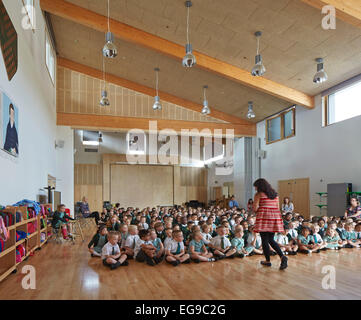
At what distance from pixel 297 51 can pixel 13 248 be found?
7737mm

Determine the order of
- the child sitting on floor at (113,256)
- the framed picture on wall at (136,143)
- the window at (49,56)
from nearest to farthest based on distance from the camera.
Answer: the child sitting on floor at (113,256)
the window at (49,56)
the framed picture on wall at (136,143)

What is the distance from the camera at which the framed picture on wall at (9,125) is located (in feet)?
16.3

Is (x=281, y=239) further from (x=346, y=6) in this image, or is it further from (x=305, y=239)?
(x=346, y=6)

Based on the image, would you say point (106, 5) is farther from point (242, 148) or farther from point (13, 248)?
point (242, 148)

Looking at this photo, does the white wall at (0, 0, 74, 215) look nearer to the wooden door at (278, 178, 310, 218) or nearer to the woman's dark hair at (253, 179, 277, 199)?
the woman's dark hair at (253, 179, 277, 199)

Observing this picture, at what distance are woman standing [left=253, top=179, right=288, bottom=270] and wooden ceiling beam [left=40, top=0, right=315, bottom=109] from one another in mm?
5916

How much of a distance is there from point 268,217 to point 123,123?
9034 millimetres

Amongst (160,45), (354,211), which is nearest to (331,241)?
(354,211)

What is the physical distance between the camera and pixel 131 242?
213 inches

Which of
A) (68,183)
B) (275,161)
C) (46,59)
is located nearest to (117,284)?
(46,59)

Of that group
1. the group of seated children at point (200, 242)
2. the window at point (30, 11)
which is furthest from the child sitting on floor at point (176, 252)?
the window at point (30, 11)

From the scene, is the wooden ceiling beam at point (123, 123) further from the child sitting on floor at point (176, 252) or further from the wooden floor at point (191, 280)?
the child sitting on floor at point (176, 252)

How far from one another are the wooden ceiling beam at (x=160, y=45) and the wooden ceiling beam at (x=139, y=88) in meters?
3.70

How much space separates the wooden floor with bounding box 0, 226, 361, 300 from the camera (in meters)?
3.30
